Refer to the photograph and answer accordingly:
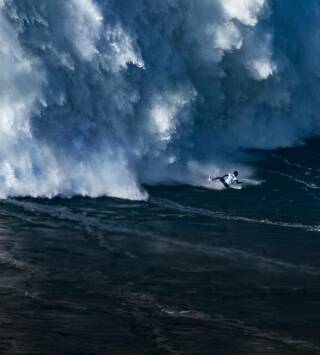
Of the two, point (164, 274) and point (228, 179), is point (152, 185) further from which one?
point (164, 274)

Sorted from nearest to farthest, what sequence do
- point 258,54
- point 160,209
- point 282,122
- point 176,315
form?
point 176,315 → point 160,209 → point 258,54 → point 282,122

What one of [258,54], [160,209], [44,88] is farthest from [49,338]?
[258,54]

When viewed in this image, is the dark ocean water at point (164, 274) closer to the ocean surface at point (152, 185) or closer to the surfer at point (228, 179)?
the ocean surface at point (152, 185)

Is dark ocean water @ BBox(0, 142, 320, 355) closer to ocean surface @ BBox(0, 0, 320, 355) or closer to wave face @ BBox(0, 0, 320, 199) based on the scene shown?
ocean surface @ BBox(0, 0, 320, 355)

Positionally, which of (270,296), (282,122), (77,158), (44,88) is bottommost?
(270,296)

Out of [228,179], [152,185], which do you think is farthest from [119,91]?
[228,179]

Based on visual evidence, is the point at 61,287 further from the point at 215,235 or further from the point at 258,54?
the point at 258,54
